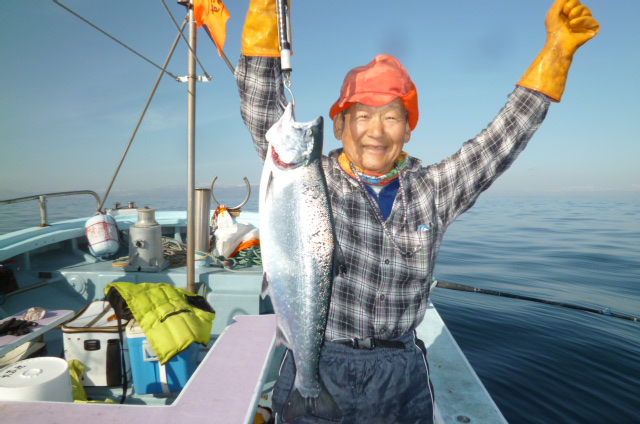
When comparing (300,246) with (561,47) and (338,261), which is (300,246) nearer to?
(338,261)

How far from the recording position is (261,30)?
90.5 inches

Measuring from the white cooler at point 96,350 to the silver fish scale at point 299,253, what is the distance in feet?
9.30

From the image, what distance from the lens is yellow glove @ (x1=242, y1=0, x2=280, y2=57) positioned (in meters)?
2.24

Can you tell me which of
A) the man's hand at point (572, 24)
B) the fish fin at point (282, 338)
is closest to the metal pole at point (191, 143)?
the fish fin at point (282, 338)

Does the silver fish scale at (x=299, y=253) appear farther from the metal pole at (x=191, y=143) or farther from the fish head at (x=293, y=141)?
the metal pole at (x=191, y=143)

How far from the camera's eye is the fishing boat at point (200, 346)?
224 cm

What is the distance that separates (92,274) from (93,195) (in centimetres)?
263

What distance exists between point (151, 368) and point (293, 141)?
3.18 m

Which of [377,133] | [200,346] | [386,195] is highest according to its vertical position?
[377,133]

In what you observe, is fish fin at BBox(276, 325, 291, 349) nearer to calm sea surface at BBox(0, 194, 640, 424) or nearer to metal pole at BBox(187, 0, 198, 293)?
metal pole at BBox(187, 0, 198, 293)

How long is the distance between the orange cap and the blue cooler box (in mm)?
3159

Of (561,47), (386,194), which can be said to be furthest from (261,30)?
(561,47)

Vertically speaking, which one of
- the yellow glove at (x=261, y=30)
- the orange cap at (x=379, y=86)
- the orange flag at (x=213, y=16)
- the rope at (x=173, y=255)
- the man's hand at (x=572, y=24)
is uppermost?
the orange flag at (x=213, y=16)

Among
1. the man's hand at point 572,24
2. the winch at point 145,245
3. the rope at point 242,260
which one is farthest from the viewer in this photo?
the rope at point 242,260
